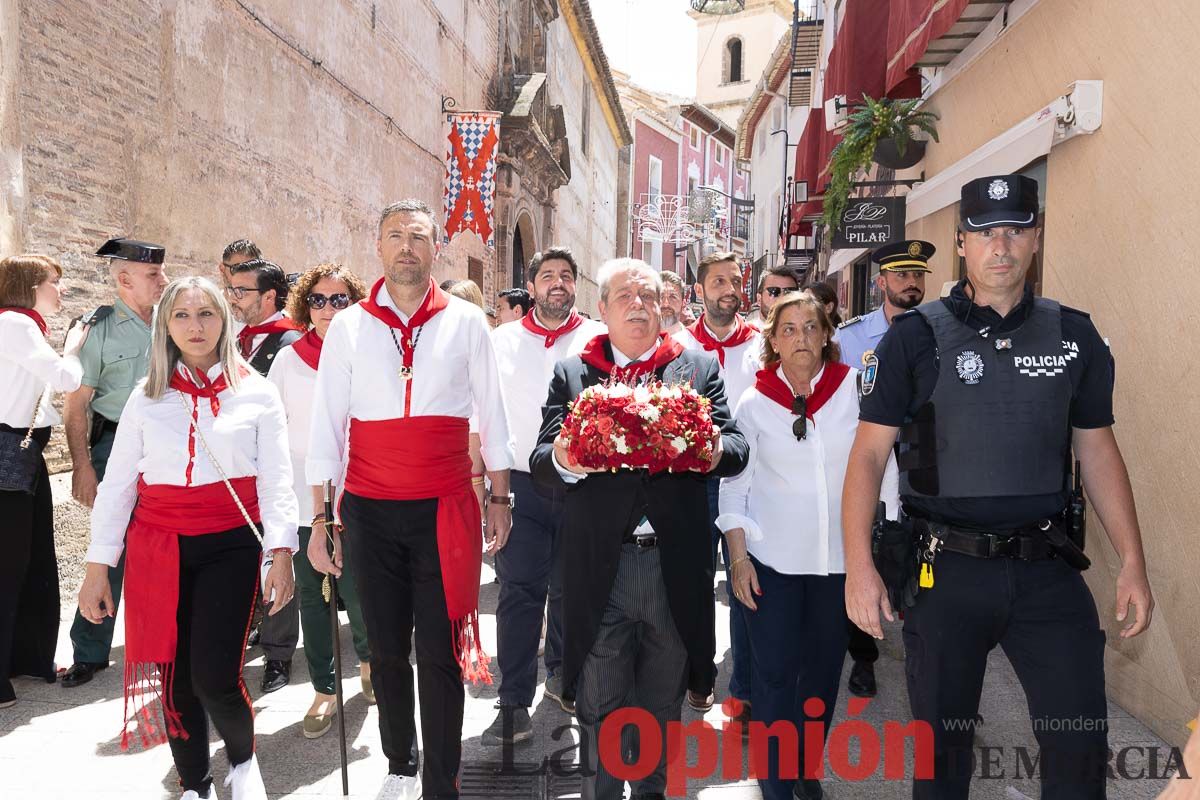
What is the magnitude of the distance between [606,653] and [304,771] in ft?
5.45

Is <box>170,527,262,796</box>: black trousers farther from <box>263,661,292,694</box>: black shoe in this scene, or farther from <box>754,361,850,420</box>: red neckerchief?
<box>754,361,850,420</box>: red neckerchief

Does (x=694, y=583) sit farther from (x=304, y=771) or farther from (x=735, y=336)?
(x=735, y=336)

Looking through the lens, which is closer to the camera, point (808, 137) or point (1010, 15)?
point (1010, 15)

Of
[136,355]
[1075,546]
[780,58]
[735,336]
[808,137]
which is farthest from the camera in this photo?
[780,58]

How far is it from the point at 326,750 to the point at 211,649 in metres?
1.26

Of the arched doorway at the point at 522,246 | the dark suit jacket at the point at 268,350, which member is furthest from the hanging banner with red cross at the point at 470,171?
the dark suit jacket at the point at 268,350

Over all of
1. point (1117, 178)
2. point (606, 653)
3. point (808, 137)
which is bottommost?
point (606, 653)

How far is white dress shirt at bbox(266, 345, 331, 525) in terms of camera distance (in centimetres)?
502

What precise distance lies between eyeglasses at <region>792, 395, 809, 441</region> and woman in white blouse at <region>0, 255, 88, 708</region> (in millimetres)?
3809

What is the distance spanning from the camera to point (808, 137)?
49.6 ft

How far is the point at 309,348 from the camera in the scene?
5.05 meters

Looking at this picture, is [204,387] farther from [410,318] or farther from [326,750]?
[326,750]

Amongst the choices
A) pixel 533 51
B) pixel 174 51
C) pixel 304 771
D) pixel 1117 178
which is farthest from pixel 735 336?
pixel 533 51

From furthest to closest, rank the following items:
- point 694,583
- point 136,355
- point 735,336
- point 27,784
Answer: point 735,336, point 136,355, point 27,784, point 694,583
